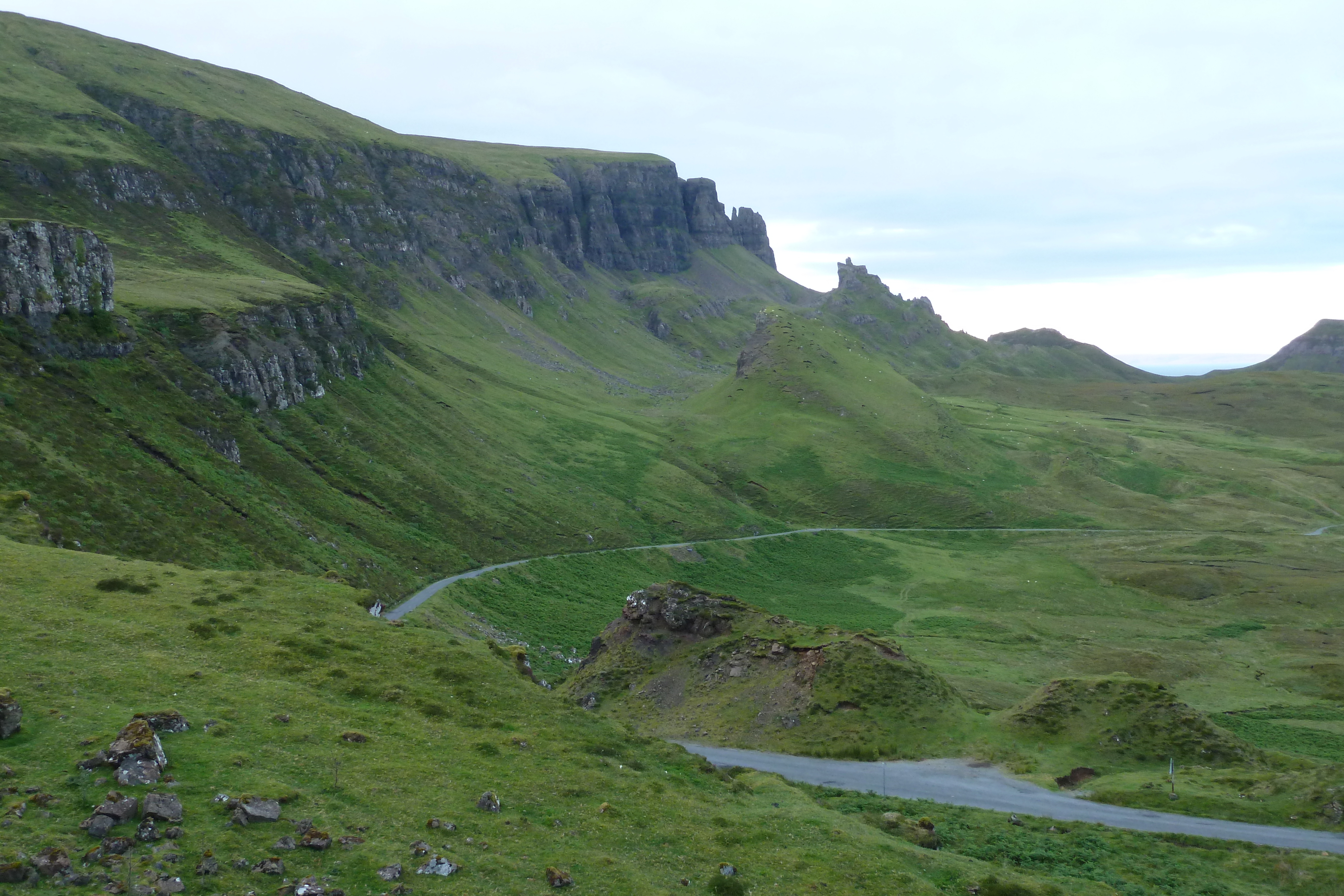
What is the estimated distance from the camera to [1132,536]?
191m

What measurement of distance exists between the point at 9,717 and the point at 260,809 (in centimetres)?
978

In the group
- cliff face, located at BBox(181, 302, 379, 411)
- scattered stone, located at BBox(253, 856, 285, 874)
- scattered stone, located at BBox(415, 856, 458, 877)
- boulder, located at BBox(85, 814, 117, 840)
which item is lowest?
scattered stone, located at BBox(415, 856, 458, 877)

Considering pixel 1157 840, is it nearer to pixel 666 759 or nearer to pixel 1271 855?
pixel 1271 855

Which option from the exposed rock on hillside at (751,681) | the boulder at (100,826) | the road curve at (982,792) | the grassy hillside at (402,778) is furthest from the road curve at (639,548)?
the boulder at (100,826)

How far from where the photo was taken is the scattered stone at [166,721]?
3344 centimetres

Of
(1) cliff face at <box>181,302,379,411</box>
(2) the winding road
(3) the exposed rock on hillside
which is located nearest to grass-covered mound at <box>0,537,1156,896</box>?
(2) the winding road

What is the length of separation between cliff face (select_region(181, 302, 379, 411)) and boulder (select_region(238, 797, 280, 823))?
109 m

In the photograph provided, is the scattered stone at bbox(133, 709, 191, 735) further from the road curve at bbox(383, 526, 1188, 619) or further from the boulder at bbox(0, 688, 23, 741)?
the road curve at bbox(383, 526, 1188, 619)

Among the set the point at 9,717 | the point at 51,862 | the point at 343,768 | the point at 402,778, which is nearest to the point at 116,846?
the point at 51,862

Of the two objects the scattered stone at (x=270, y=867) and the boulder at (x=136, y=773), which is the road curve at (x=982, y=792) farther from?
the boulder at (x=136, y=773)

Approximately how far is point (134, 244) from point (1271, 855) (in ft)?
653

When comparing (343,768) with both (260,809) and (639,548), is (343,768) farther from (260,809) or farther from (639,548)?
(639,548)

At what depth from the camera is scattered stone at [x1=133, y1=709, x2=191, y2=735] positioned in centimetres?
3344

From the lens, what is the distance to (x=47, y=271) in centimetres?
9969
